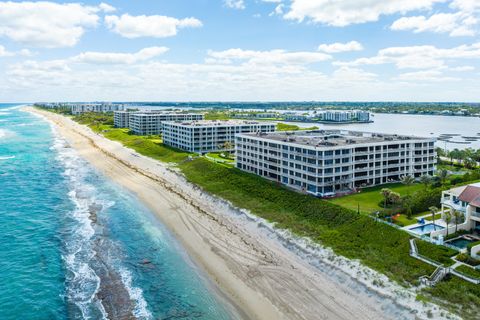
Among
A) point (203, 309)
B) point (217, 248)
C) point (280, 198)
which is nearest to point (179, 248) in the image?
point (217, 248)

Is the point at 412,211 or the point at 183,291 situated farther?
the point at 412,211

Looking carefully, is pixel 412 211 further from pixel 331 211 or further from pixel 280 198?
pixel 280 198

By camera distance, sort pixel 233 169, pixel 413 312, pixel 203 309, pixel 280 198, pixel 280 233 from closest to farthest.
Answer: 1. pixel 413 312
2. pixel 203 309
3. pixel 280 233
4. pixel 280 198
5. pixel 233 169

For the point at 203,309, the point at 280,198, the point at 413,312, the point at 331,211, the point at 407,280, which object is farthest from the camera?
the point at 280,198

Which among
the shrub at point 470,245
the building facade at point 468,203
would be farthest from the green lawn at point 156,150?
the shrub at point 470,245

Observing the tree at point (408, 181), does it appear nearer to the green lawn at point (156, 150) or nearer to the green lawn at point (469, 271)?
the green lawn at point (469, 271)

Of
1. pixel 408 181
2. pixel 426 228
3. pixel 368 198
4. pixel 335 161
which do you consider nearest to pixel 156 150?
pixel 335 161

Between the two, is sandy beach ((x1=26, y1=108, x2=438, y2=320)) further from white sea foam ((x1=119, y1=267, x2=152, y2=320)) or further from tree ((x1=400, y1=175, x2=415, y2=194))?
tree ((x1=400, y1=175, x2=415, y2=194))
